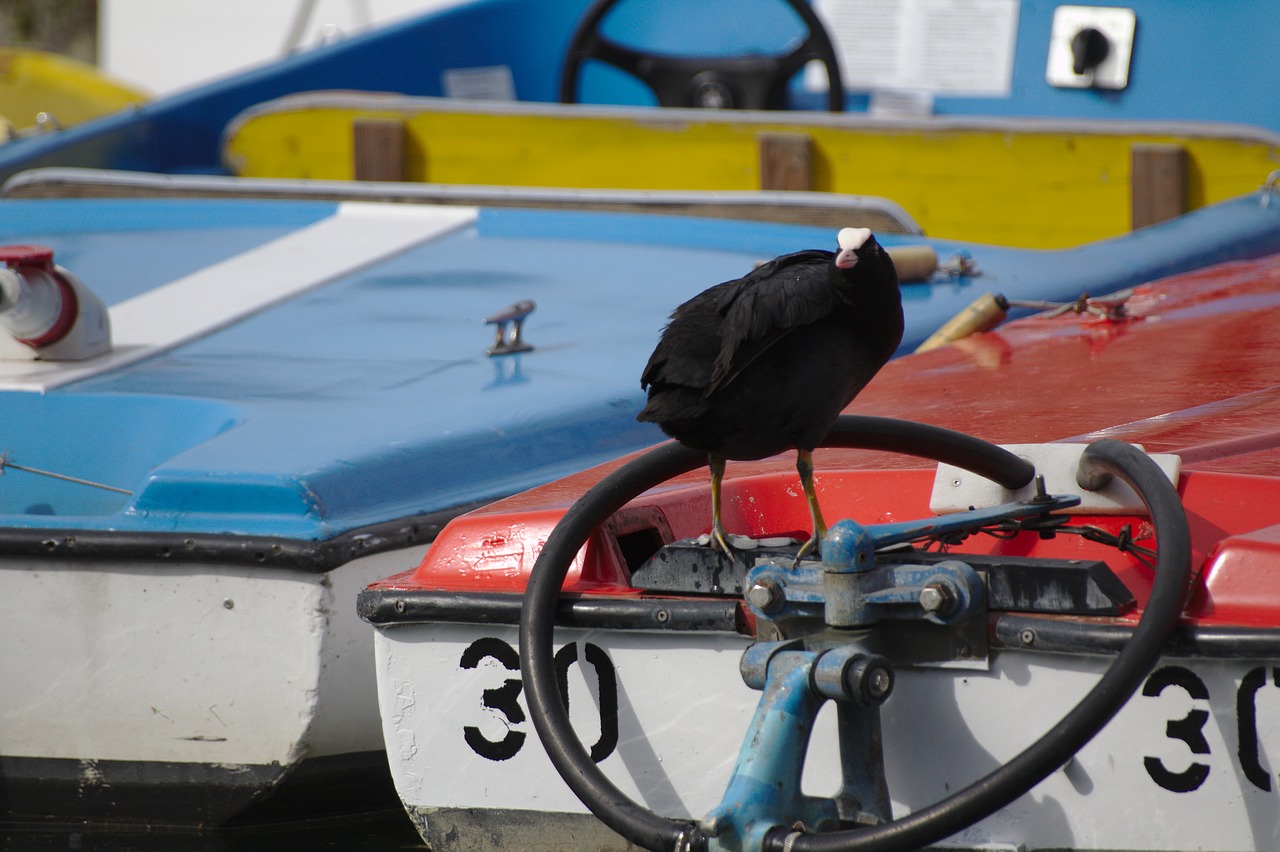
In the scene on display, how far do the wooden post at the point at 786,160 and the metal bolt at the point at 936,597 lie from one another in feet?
8.48

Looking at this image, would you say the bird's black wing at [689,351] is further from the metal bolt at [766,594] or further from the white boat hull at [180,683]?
the white boat hull at [180,683]

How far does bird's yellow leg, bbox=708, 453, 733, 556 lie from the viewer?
1.50 meters

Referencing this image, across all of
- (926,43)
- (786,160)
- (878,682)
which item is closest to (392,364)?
(878,682)

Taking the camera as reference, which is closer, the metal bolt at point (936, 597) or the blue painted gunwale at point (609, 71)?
the metal bolt at point (936, 597)

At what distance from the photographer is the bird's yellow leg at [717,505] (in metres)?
1.50

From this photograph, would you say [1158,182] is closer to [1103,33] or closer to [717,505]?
[1103,33]

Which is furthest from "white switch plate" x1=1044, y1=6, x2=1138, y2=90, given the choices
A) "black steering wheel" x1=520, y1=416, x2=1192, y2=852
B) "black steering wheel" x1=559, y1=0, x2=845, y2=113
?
"black steering wheel" x1=520, y1=416, x2=1192, y2=852

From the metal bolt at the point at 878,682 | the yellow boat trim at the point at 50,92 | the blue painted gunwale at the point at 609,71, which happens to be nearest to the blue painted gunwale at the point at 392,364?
the metal bolt at the point at 878,682

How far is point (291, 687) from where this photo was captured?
196cm

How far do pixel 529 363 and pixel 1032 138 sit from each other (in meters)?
1.71

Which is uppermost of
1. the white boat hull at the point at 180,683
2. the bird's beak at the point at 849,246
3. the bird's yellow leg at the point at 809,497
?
the bird's beak at the point at 849,246

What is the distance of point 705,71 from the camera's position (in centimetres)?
469

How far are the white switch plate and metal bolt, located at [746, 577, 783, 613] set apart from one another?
3.70 m

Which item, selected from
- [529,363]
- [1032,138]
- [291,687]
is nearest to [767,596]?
[291,687]
